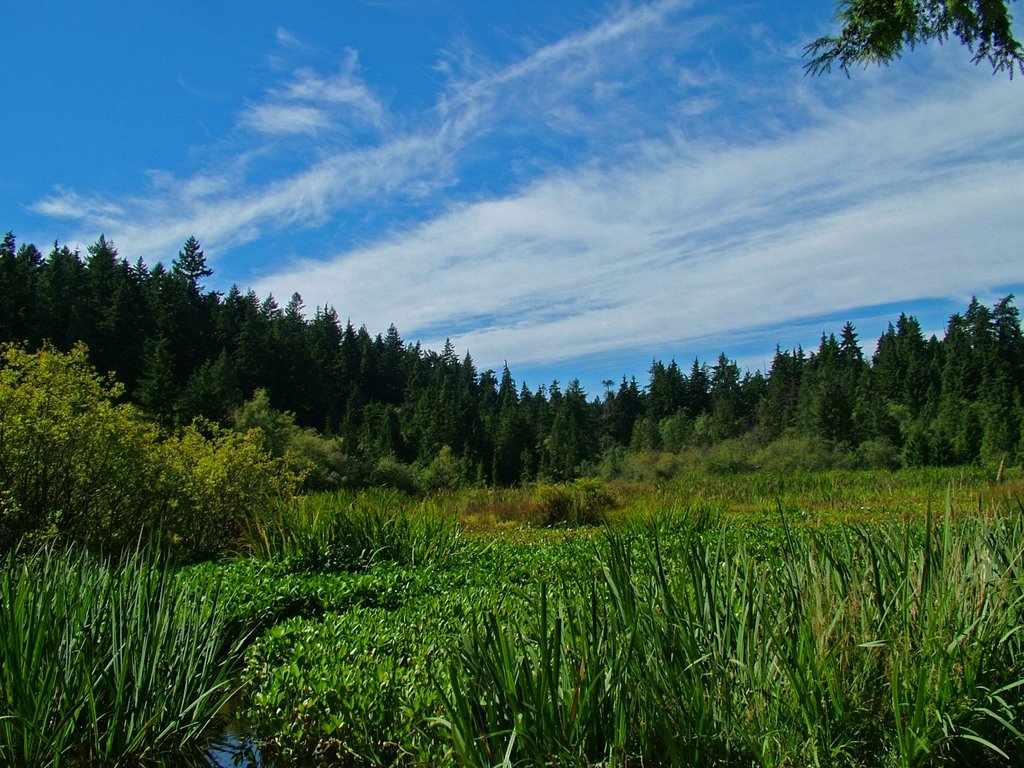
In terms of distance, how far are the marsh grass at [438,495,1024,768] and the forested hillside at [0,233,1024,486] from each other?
28.1 metres

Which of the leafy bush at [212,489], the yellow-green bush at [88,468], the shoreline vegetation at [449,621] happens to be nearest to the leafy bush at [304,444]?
the shoreline vegetation at [449,621]

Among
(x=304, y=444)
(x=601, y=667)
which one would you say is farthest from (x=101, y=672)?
(x=304, y=444)

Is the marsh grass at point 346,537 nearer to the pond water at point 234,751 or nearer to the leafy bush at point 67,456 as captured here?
the leafy bush at point 67,456

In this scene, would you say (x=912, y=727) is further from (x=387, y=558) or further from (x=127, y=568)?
(x=387, y=558)

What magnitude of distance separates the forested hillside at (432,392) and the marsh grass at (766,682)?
92.3 feet

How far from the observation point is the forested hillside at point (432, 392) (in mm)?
42156

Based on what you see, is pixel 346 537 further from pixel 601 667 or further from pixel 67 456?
pixel 601 667

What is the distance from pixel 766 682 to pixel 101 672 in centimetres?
324

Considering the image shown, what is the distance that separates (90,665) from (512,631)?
2095mm

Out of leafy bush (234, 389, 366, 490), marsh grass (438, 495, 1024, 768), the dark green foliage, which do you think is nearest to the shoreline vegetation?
marsh grass (438, 495, 1024, 768)

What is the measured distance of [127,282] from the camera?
171ft

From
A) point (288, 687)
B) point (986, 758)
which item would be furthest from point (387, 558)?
point (986, 758)

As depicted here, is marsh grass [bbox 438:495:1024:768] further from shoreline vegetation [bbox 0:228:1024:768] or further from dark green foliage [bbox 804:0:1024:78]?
dark green foliage [bbox 804:0:1024:78]

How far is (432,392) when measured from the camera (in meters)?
73.5
